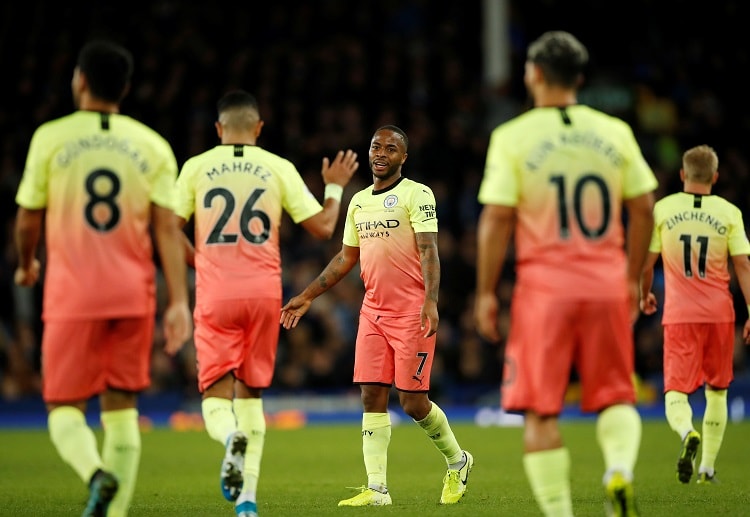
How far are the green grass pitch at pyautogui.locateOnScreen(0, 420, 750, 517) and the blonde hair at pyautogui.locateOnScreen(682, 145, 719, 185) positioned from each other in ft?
8.88

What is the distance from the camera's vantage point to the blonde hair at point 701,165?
1082 cm

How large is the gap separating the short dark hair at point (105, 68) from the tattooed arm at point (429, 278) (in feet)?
11.0

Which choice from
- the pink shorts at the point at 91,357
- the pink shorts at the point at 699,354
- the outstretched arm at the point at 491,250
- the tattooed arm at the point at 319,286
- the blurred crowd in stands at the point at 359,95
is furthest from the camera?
the blurred crowd in stands at the point at 359,95

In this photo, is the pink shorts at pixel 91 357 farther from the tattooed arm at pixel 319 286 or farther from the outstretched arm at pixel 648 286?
the outstretched arm at pixel 648 286

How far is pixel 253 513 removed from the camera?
26.6 feet

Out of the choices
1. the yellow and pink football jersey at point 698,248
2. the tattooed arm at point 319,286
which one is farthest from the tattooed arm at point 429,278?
the yellow and pink football jersey at point 698,248

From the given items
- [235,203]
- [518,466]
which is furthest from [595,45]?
[235,203]

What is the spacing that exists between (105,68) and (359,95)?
18.4 metres

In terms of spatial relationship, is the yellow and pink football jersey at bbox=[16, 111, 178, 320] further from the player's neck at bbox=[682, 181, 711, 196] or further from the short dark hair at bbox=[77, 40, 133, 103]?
the player's neck at bbox=[682, 181, 711, 196]

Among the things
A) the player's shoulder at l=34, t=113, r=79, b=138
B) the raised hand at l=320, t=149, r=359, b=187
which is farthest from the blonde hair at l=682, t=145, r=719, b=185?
the player's shoulder at l=34, t=113, r=79, b=138

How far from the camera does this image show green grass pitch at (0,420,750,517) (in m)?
9.22

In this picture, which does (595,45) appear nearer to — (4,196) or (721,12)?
(721,12)

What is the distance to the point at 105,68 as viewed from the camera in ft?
22.9

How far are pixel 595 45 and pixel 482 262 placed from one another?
864 inches
